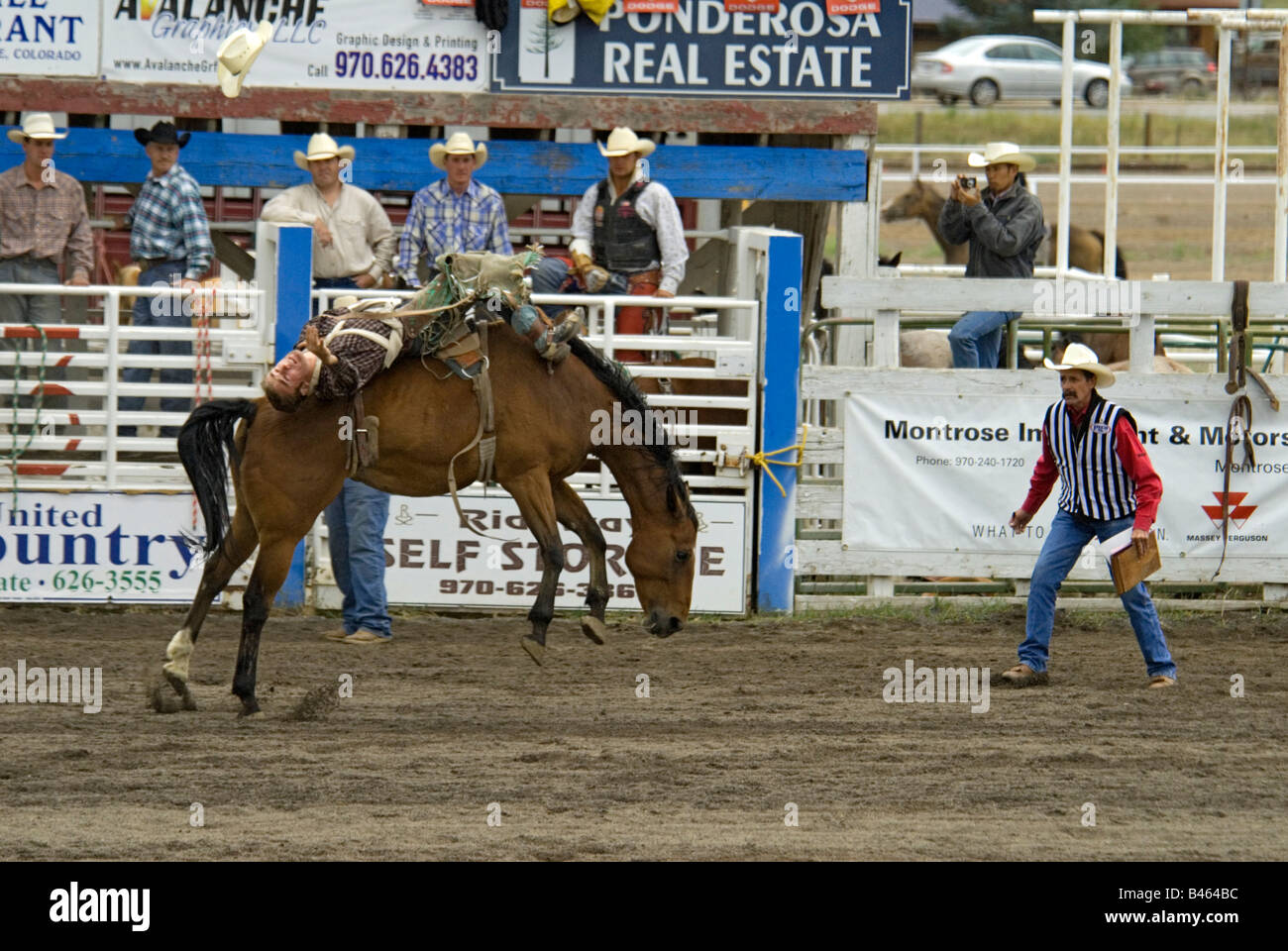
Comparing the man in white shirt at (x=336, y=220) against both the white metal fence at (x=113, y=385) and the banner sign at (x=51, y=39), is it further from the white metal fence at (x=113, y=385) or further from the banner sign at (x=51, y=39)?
the banner sign at (x=51, y=39)

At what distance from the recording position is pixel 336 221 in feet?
37.1

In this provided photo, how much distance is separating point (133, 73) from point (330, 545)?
424 centimetres

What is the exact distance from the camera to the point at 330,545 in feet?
33.3

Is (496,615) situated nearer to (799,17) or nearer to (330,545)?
(330,545)

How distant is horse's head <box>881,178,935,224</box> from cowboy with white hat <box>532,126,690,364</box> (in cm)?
1123

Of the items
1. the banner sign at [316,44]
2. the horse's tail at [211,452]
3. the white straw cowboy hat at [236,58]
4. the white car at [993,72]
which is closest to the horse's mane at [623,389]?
the horse's tail at [211,452]

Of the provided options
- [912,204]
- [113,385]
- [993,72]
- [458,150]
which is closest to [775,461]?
[458,150]

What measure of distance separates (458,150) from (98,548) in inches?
126

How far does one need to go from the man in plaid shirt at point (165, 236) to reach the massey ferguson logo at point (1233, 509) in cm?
632

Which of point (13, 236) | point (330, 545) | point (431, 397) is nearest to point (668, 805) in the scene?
point (431, 397)

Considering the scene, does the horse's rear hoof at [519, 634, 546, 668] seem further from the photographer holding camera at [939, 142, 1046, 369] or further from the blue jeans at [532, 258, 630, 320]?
the photographer holding camera at [939, 142, 1046, 369]

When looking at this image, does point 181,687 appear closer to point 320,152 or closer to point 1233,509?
point 320,152

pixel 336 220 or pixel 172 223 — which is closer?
pixel 336 220

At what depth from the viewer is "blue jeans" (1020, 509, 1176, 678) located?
355 inches
